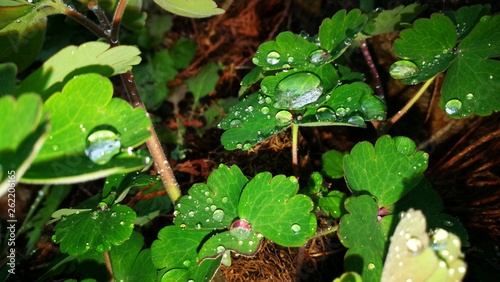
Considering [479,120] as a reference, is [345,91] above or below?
above

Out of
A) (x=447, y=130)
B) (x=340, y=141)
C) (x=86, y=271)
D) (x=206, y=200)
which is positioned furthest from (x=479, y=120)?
(x=86, y=271)

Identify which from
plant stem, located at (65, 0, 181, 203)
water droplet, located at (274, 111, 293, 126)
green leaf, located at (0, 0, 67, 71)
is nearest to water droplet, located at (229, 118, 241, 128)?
water droplet, located at (274, 111, 293, 126)

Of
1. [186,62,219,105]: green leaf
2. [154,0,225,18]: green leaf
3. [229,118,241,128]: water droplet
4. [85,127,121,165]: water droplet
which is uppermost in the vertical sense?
[154,0,225,18]: green leaf

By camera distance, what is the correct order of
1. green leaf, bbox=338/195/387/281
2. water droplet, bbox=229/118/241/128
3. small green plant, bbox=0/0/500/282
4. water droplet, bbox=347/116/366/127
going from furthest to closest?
water droplet, bbox=229/118/241/128
water droplet, bbox=347/116/366/127
green leaf, bbox=338/195/387/281
small green plant, bbox=0/0/500/282

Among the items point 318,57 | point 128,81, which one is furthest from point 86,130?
point 318,57

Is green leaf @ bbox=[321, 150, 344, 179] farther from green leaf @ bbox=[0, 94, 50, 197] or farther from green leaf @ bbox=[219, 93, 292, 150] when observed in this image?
green leaf @ bbox=[0, 94, 50, 197]

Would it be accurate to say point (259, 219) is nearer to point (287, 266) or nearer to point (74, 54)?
point (287, 266)

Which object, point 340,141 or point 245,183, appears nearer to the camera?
point 245,183

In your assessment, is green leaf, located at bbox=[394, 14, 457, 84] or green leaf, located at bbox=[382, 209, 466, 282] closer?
green leaf, located at bbox=[382, 209, 466, 282]
